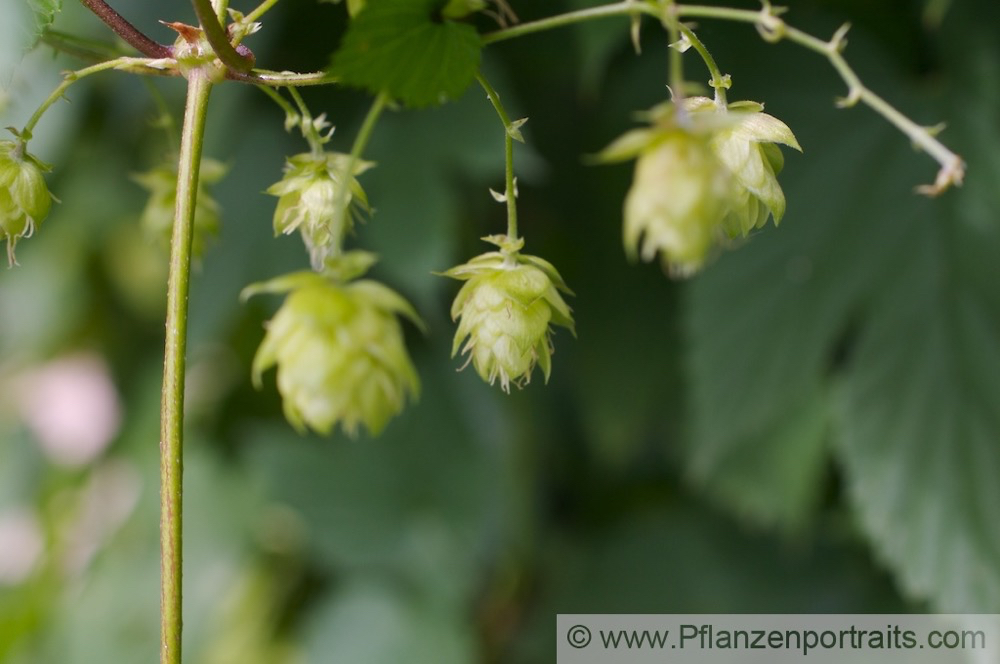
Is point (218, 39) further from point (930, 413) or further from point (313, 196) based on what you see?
point (930, 413)

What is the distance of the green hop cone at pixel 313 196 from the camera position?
1.63 feet

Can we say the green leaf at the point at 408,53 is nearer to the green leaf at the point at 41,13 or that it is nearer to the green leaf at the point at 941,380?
the green leaf at the point at 41,13

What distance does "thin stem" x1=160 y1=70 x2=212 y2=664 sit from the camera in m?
0.42

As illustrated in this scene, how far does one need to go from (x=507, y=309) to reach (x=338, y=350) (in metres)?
0.10

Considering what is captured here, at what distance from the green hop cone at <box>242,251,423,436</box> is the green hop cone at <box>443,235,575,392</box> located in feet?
0.16

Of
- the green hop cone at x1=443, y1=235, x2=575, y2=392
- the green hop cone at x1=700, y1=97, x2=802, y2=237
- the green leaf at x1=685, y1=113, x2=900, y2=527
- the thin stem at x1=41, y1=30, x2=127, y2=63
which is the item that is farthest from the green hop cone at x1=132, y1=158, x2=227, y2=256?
the green leaf at x1=685, y1=113, x2=900, y2=527

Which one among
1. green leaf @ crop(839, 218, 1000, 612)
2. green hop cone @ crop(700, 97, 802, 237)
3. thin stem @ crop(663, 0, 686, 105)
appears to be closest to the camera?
thin stem @ crop(663, 0, 686, 105)

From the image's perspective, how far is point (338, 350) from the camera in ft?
1.38

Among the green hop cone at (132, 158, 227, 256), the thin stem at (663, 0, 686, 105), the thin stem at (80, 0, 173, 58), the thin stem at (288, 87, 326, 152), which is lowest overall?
the thin stem at (663, 0, 686, 105)

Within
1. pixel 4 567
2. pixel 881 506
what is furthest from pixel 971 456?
pixel 4 567

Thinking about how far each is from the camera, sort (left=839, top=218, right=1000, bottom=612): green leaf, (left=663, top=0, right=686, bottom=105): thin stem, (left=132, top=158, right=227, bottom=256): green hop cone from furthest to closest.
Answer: (left=839, top=218, right=1000, bottom=612): green leaf → (left=132, top=158, right=227, bottom=256): green hop cone → (left=663, top=0, right=686, bottom=105): thin stem

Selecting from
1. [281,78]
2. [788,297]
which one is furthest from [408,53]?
[788,297]

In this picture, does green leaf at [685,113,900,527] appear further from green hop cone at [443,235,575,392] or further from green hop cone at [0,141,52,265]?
green hop cone at [0,141,52,265]

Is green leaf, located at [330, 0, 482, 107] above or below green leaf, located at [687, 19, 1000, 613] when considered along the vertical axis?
below
